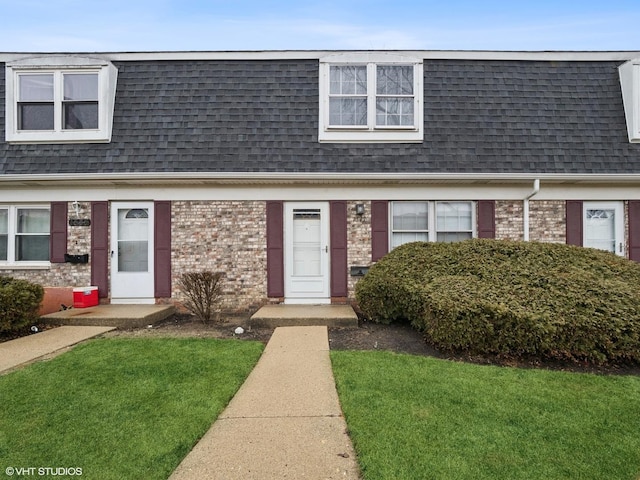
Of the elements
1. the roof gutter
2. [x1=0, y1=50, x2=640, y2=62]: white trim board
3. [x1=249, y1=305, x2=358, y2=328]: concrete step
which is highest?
[x1=0, y1=50, x2=640, y2=62]: white trim board

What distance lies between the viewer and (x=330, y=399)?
361cm

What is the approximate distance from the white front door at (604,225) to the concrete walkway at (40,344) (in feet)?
31.4

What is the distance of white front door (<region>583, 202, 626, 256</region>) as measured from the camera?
784 cm

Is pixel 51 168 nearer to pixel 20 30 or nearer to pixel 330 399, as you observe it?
pixel 330 399

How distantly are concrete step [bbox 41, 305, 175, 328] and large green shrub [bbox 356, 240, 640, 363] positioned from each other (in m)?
3.85

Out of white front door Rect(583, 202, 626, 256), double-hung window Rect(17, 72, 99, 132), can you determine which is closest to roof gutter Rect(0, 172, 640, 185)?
white front door Rect(583, 202, 626, 256)

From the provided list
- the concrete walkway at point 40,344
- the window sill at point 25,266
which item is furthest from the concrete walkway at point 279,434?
the window sill at point 25,266

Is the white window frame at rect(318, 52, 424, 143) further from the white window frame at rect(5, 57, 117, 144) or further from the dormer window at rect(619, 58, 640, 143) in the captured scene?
the white window frame at rect(5, 57, 117, 144)

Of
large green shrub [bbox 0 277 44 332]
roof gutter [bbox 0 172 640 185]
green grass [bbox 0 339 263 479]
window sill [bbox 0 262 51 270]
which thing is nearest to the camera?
green grass [bbox 0 339 263 479]

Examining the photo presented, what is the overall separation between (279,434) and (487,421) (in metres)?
1.77

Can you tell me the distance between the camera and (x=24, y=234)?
7844 mm

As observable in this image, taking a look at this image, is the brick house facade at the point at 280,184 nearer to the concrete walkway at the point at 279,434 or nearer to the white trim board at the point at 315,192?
the white trim board at the point at 315,192

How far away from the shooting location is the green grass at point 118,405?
8.80 feet

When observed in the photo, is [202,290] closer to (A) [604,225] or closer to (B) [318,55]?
(B) [318,55]
